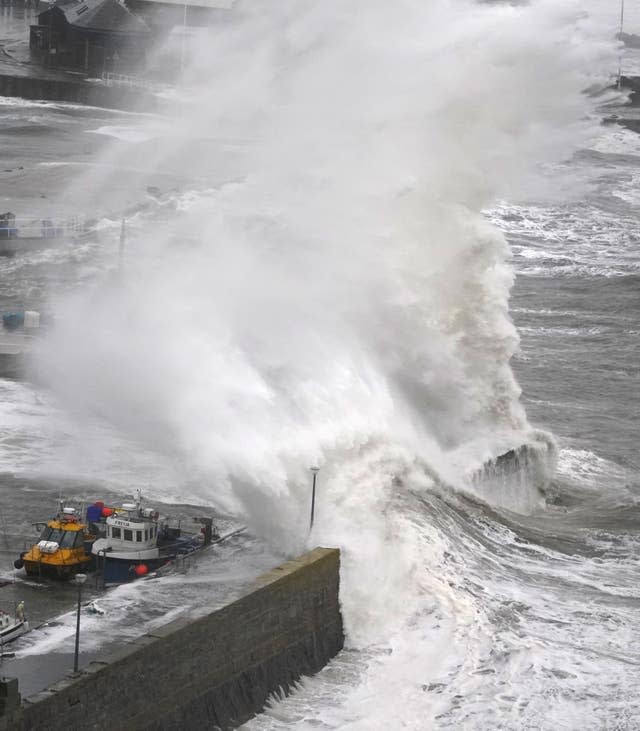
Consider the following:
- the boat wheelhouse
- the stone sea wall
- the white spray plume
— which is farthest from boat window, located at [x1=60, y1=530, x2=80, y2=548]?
the stone sea wall

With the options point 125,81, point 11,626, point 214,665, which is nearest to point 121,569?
point 214,665

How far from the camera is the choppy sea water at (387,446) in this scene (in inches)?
947

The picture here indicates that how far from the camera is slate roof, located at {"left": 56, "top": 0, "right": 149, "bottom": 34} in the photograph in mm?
95375

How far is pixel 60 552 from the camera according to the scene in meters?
24.4

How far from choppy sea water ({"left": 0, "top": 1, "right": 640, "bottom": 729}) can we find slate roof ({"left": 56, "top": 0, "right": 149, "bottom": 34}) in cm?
4202

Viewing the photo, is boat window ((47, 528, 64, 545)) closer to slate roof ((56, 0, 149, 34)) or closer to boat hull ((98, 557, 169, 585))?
boat hull ((98, 557, 169, 585))

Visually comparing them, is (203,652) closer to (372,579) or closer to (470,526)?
(372,579)

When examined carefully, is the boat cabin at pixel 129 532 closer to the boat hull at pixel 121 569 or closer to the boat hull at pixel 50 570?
the boat hull at pixel 121 569

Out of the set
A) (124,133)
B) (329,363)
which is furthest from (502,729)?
(124,133)

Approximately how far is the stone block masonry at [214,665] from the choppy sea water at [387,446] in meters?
0.41

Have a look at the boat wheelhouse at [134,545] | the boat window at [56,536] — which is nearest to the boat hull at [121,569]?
the boat wheelhouse at [134,545]

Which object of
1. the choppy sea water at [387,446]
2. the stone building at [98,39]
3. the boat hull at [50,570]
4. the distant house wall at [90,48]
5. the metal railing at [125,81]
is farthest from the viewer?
the distant house wall at [90,48]

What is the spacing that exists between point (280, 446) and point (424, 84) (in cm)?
1530

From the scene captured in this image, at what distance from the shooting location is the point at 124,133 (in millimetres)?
81188
